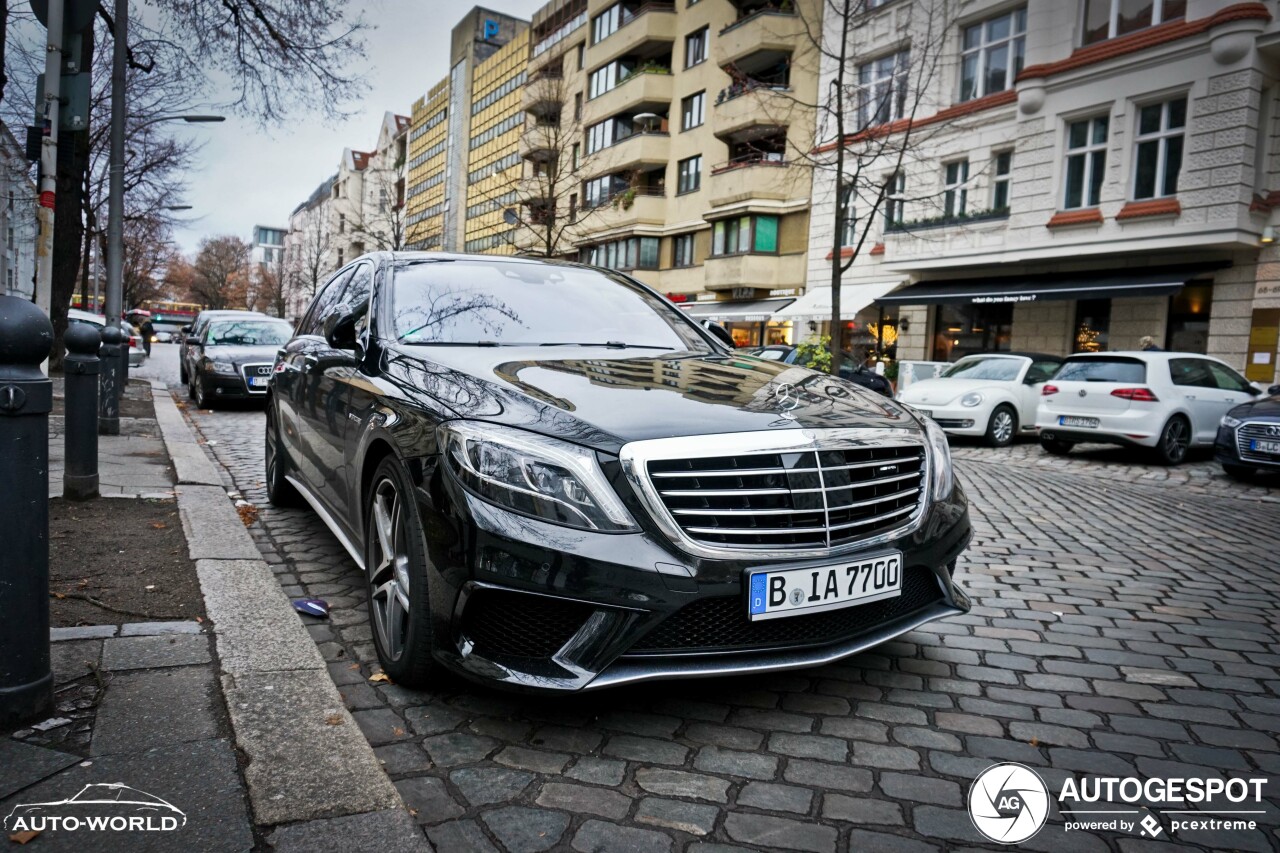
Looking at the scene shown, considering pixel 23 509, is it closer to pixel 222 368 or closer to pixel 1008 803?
pixel 1008 803

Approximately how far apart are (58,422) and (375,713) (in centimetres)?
873

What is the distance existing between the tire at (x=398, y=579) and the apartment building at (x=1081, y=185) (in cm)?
1653

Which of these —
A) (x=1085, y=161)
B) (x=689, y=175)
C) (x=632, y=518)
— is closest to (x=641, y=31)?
(x=689, y=175)

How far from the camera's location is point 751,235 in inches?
1236

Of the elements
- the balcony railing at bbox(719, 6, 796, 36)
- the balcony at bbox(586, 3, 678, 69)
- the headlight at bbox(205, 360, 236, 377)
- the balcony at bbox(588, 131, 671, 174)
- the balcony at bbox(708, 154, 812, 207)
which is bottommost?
the headlight at bbox(205, 360, 236, 377)

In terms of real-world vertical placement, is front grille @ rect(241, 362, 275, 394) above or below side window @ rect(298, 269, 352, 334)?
below

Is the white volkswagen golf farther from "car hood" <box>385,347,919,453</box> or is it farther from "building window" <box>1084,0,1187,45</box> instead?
"building window" <box>1084,0,1187,45</box>

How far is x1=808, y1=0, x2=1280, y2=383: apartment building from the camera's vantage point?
17984 millimetres

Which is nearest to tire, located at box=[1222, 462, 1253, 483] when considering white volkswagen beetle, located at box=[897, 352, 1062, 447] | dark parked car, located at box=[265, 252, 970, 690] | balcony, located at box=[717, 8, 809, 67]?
white volkswagen beetle, located at box=[897, 352, 1062, 447]

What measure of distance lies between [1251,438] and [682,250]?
2882 centimetres

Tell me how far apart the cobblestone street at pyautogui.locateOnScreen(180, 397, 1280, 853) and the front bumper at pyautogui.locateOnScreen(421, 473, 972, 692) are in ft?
0.88

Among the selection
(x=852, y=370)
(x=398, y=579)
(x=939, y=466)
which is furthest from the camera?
(x=852, y=370)

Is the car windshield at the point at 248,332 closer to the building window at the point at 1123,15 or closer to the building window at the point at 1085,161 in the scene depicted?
the building window at the point at 1085,161

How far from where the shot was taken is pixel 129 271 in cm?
5353
